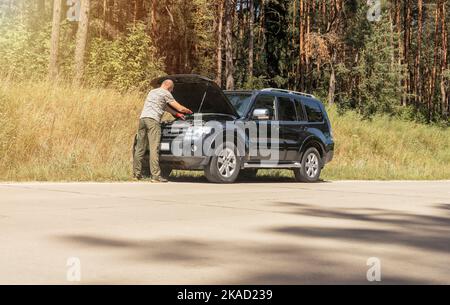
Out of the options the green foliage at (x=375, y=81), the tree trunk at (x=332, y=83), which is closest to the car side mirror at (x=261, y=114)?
the tree trunk at (x=332, y=83)

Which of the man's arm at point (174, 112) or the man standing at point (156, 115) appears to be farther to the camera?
the man's arm at point (174, 112)

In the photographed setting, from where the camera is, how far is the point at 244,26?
53281mm

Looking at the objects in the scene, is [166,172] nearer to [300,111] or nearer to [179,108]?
[179,108]

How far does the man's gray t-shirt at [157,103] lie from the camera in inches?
629

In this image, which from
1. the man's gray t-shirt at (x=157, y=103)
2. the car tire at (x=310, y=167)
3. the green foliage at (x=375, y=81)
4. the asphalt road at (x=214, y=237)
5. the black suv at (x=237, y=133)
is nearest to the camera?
the asphalt road at (x=214, y=237)

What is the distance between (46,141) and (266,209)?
823 centimetres

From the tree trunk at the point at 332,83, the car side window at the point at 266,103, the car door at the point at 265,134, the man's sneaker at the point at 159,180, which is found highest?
the tree trunk at the point at 332,83

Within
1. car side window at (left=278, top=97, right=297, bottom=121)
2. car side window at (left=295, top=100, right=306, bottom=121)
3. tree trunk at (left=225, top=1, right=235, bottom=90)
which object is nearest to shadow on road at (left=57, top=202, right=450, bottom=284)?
car side window at (left=278, top=97, right=297, bottom=121)

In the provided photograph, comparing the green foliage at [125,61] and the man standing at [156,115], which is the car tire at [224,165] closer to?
the man standing at [156,115]

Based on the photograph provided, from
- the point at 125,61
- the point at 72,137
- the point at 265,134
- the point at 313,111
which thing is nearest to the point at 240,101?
the point at 265,134

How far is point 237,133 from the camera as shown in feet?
54.4

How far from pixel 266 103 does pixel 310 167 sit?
2.15m

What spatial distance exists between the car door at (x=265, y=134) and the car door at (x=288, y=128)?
180mm

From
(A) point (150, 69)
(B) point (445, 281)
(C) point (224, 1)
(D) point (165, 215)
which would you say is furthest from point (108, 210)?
(C) point (224, 1)
